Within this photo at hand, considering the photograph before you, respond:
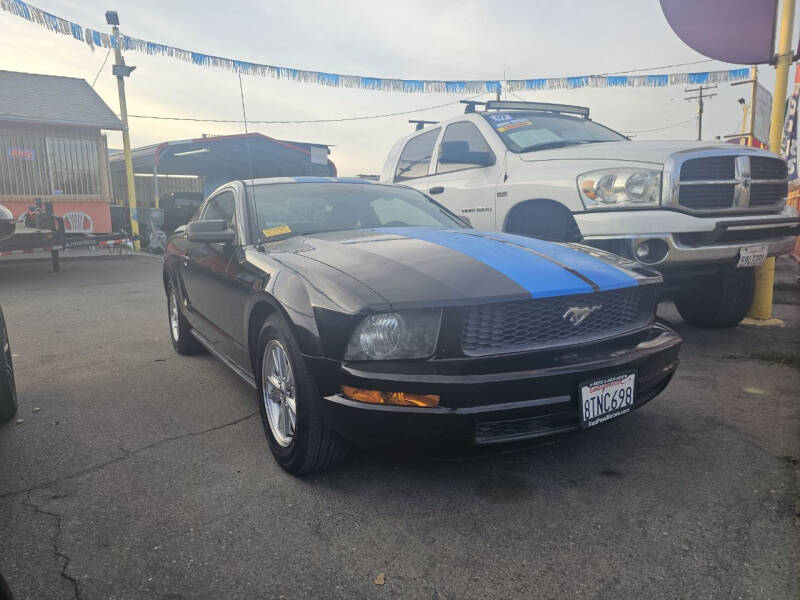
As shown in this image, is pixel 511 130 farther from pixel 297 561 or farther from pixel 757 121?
pixel 297 561

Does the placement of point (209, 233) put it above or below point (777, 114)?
below

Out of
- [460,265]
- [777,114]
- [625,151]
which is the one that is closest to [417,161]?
[625,151]

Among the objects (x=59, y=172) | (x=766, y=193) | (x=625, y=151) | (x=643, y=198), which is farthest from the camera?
(x=59, y=172)

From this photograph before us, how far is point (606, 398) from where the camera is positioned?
7.39 feet

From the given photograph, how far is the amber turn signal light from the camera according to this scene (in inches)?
80.5

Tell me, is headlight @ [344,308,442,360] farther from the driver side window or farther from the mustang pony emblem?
the driver side window

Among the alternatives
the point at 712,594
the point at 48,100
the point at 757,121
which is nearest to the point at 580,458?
the point at 712,594

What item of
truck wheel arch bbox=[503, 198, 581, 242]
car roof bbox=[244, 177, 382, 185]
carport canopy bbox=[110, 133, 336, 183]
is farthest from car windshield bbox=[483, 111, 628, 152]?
carport canopy bbox=[110, 133, 336, 183]

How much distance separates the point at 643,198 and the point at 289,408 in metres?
2.84

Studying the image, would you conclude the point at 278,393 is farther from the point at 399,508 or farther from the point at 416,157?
the point at 416,157

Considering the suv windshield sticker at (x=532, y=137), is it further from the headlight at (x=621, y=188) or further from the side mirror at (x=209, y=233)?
the side mirror at (x=209, y=233)

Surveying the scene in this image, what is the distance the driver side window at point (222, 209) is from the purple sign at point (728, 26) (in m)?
4.59

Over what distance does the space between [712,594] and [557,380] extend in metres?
0.79

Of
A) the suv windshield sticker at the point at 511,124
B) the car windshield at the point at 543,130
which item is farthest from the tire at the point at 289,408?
the suv windshield sticker at the point at 511,124
